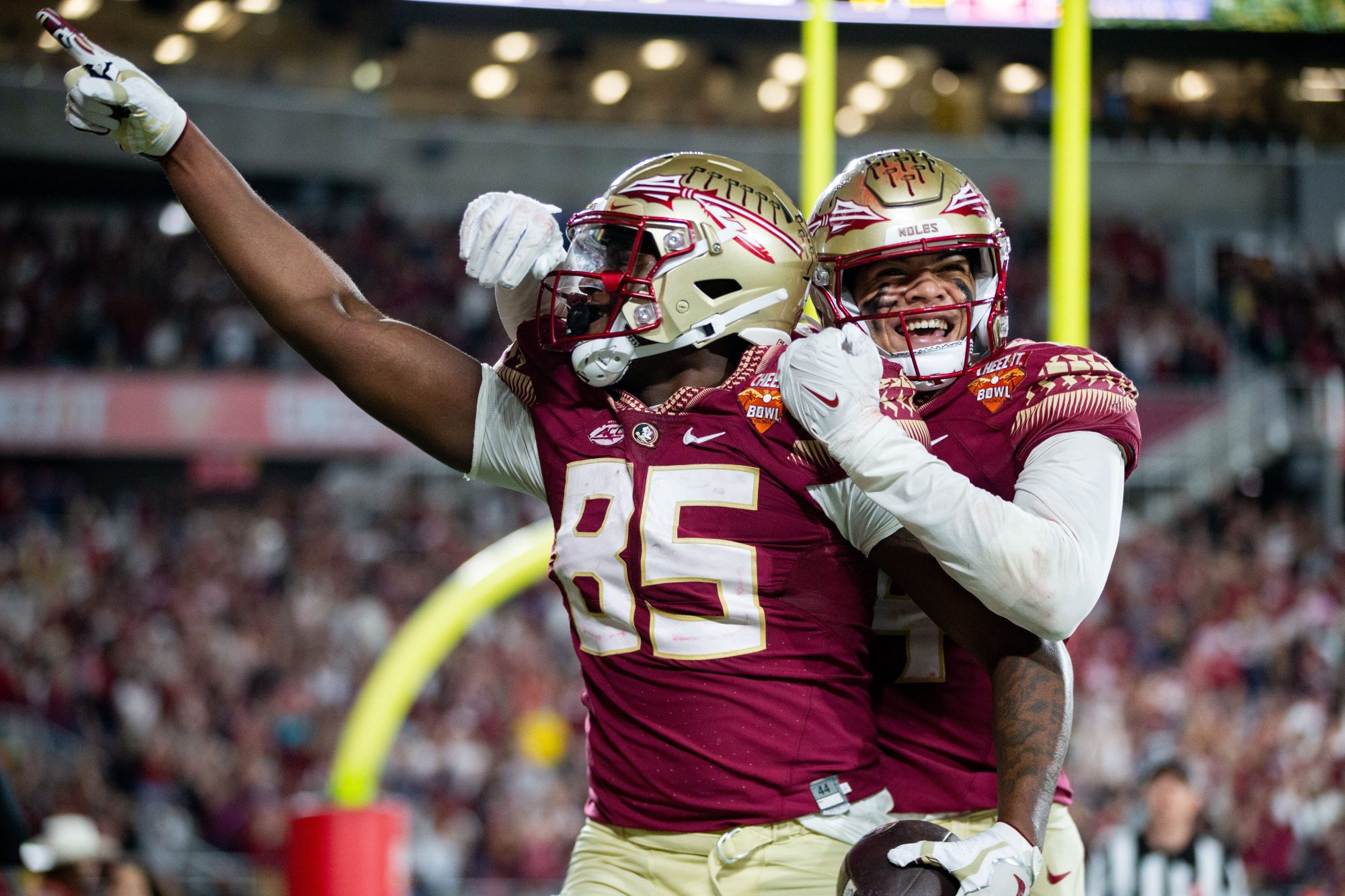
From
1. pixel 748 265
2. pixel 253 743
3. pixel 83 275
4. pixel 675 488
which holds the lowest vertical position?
pixel 253 743

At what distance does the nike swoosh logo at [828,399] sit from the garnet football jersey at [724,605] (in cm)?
13

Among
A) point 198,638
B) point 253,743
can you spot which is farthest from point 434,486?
point 253,743

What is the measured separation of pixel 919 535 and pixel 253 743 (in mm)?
7771

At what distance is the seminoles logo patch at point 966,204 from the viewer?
2.26m

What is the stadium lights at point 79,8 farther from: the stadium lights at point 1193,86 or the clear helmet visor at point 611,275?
the stadium lights at point 1193,86

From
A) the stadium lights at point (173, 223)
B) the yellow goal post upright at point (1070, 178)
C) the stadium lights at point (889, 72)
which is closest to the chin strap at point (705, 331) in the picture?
the yellow goal post upright at point (1070, 178)

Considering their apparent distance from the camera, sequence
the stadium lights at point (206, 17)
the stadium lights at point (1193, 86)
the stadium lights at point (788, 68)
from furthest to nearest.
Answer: the stadium lights at point (1193, 86) < the stadium lights at point (788, 68) < the stadium lights at point (206, 17)

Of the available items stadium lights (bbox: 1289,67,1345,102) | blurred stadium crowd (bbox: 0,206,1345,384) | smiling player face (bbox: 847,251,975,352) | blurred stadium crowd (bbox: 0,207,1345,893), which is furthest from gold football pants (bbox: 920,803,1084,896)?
stadium lights (bbox: 1289,67,1345,102)

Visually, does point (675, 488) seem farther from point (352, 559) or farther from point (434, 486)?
point (434, 486)

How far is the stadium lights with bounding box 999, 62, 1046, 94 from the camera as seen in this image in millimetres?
16688

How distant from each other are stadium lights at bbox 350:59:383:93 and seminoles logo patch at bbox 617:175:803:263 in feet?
46.8

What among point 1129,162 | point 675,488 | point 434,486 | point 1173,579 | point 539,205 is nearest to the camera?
point 675,488

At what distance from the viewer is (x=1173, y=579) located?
11.1 metres

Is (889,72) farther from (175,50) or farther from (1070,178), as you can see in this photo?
(1070,178)
